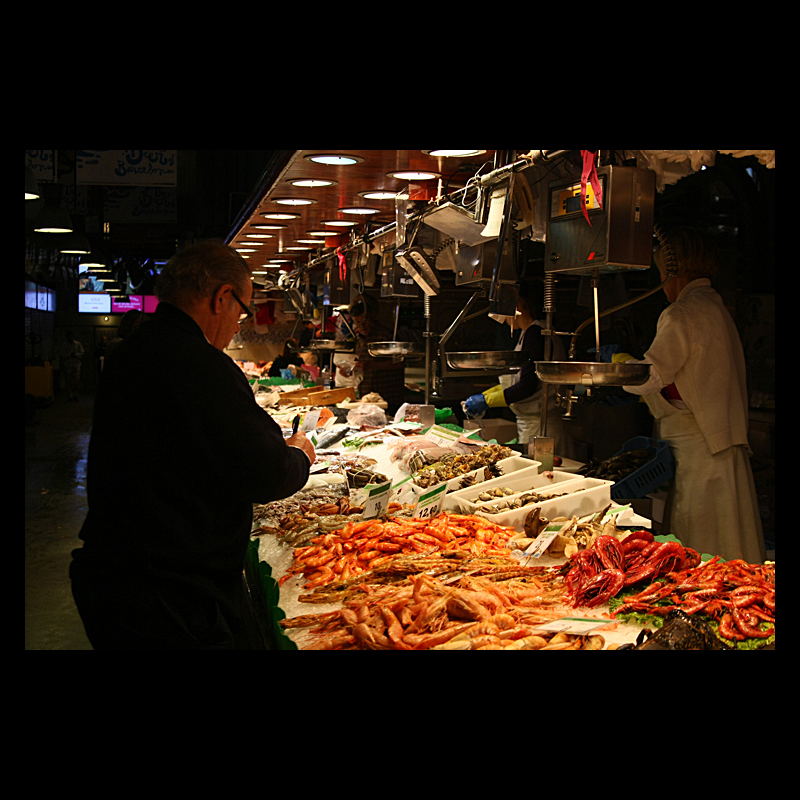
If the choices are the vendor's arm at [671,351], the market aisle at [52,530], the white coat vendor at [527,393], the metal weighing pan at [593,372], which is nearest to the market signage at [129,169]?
the market aisle at [52,530]

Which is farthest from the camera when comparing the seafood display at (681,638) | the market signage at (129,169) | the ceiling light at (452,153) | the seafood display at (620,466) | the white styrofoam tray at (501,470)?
the market signage at (129,169)

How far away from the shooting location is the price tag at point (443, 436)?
191 inches

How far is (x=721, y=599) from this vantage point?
7.25 ft

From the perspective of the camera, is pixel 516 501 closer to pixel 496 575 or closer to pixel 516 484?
pixel 516 484

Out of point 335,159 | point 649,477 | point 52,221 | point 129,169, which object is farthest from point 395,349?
point 52,221

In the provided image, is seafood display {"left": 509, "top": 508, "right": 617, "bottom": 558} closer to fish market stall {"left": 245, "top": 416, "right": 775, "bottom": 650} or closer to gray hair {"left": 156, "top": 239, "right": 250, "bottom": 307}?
fish market stall {"left": 245, "top": 416, "right": 775, "bottom": 650}

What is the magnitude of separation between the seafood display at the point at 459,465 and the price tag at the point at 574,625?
1606 mm

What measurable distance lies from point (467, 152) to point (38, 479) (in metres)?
8.78

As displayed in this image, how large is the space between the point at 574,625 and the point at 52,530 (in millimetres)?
6905

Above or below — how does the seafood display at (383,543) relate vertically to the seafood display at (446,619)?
above

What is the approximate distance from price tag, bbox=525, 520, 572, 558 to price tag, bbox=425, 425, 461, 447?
6.22 ft

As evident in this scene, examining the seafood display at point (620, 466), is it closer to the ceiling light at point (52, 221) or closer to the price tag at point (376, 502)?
the price tag at point (376, 502)

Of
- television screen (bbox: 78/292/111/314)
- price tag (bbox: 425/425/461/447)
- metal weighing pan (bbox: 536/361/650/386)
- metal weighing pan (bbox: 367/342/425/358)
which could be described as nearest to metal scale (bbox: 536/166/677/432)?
metal weighing pan (bbox: 536/361/650/386)
